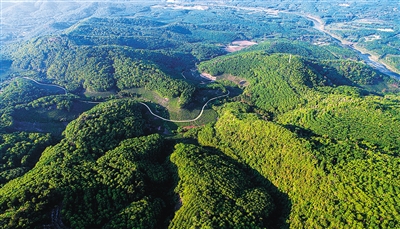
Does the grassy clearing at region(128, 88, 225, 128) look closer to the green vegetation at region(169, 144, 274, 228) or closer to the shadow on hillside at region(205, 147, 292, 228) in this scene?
the green vegetation at region(169, 144, 274, 228)

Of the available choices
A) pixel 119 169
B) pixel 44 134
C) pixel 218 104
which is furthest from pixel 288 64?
pixel 44 134

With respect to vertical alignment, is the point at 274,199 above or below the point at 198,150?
below

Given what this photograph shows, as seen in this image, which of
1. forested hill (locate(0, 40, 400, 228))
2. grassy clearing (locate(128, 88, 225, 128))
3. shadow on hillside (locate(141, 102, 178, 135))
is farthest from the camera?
grassy clearing (locate(128, 88, 225, 128))

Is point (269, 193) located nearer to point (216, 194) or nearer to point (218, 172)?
point (218, 172)

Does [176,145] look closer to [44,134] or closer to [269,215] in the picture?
[269,215]

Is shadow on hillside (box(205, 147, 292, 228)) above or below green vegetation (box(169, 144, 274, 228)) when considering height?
below

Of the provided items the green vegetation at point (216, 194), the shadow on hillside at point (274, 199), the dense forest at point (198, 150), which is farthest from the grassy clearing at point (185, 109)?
the shadow on hillside at point (274, 199)

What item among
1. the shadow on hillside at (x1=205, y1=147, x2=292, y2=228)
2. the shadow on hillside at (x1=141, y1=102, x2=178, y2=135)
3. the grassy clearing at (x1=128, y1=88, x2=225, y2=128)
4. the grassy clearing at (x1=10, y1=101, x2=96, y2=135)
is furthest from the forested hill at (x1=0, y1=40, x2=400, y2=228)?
the grassy clearing at (x1=10, y1=101, x2=96, y2=135)

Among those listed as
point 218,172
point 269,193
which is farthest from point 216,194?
point 269,193

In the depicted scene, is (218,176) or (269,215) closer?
(269,215)
